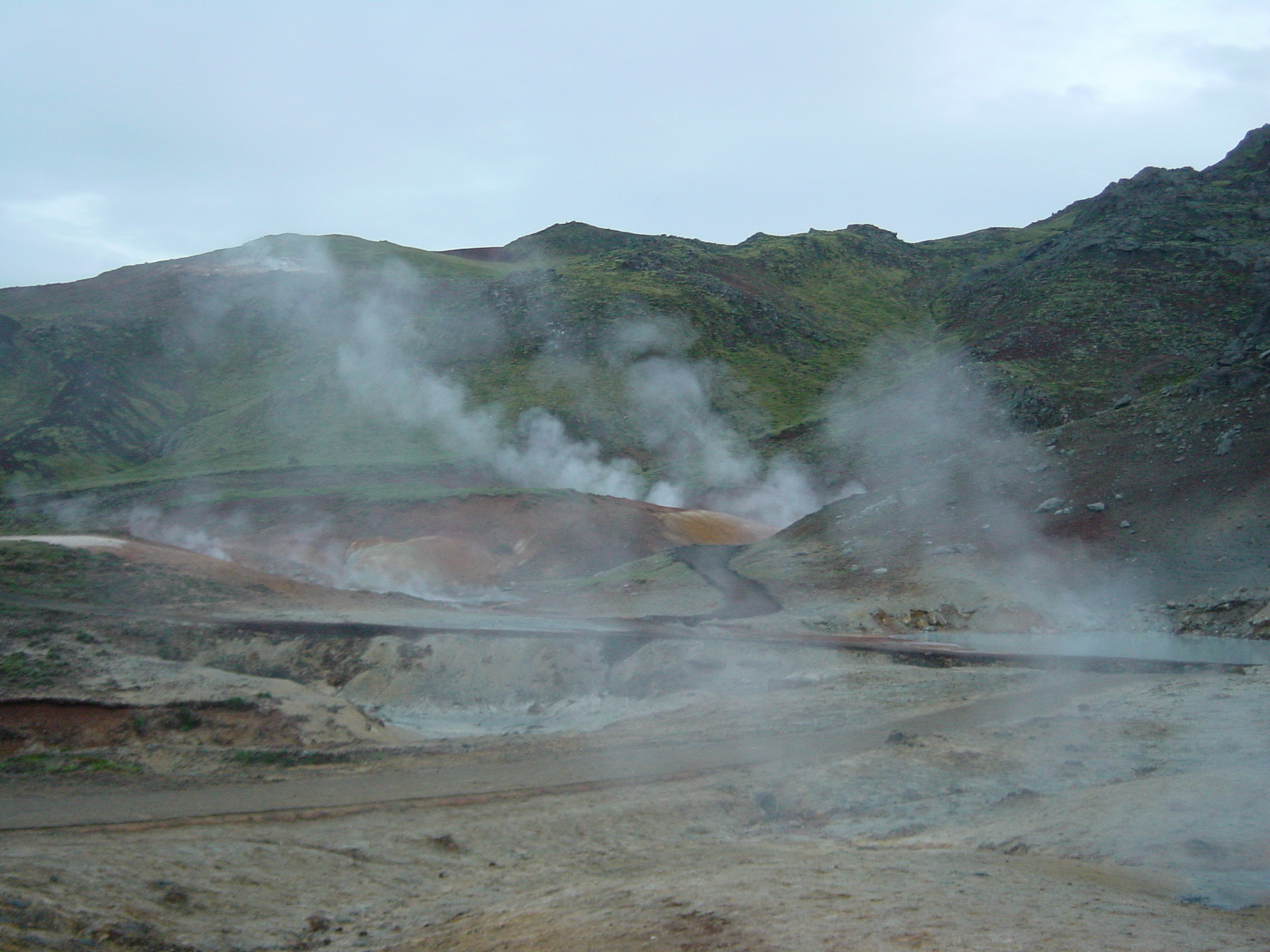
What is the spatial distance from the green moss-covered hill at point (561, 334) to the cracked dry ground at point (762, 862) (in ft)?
146

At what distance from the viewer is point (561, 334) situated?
7175 centimetres

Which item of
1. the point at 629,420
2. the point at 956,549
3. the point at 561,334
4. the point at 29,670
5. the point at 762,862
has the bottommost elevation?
the point at 762,862

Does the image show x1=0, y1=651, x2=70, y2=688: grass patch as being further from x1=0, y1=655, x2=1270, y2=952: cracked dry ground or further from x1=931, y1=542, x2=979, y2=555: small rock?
x1=931, y1=542, x2=979, y2=555: small rock

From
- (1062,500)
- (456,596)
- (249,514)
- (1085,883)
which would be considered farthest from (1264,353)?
(249,514)

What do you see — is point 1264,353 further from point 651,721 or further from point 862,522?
point 651,721

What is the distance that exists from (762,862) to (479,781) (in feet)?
18.2

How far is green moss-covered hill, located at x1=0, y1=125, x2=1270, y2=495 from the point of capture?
6172 cm

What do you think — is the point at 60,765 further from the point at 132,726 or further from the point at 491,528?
the point at 491,528

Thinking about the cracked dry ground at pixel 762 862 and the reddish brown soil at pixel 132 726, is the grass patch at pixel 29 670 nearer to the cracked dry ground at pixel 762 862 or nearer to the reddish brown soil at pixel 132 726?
the reddish brown soil at pixel 132 726

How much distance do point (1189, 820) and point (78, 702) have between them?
1699 centimetres

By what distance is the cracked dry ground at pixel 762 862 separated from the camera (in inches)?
275

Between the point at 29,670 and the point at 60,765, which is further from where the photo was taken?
the point at 29,670

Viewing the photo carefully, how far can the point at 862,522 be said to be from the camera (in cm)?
3681

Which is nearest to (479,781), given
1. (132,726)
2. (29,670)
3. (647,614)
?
(132,726)
